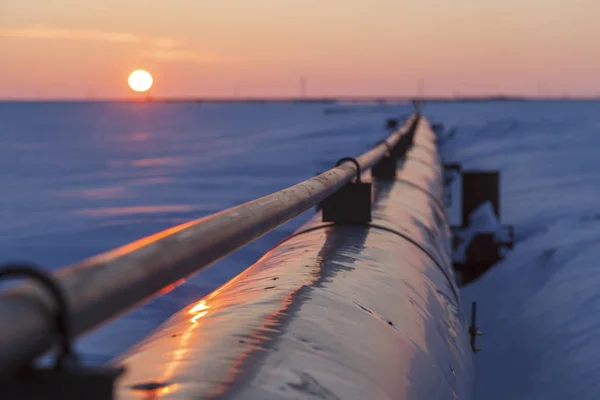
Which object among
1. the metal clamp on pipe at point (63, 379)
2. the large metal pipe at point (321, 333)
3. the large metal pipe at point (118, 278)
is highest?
the large metal pipe at point (118, 278)

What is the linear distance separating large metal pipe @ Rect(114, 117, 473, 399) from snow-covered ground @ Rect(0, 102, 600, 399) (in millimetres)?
1940

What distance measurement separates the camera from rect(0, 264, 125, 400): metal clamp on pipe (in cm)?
113

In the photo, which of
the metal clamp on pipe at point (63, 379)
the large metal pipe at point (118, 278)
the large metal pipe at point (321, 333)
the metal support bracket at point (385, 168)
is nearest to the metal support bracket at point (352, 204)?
the large metal pipe at point (321, 333)

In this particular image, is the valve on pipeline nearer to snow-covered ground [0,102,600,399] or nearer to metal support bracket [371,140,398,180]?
snow-covered ground [0,102,600,399]

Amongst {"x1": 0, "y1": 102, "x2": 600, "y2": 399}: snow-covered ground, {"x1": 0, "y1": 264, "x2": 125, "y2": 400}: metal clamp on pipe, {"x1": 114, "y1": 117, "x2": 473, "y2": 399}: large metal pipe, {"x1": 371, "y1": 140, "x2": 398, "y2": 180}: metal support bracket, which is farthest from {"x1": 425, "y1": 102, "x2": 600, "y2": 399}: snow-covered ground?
{"x1": 0, "y1": 264, "x2": 125, "y2": 400}: metal clamp on pipe

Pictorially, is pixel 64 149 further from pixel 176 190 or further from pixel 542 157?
pixel 542 157

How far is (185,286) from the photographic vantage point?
10.1 m

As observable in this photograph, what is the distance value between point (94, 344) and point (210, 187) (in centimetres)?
1482

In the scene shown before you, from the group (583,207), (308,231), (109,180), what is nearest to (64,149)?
(109,180)

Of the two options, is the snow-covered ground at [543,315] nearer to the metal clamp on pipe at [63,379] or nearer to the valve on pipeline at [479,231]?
the valve on pipeline at [479,231]

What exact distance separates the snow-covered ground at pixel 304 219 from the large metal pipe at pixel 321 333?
194 centimetres

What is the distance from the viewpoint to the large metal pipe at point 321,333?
1.72 m

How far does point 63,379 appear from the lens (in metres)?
1.17

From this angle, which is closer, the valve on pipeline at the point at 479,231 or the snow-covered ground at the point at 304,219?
the snow-covered ground at the point at 304,219
